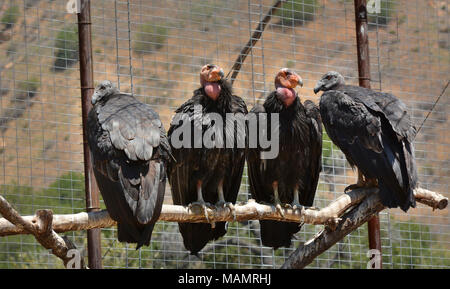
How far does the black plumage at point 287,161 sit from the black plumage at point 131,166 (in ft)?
4.01

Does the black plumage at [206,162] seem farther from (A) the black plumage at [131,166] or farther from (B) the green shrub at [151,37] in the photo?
(B) the green shrub at [151,37]

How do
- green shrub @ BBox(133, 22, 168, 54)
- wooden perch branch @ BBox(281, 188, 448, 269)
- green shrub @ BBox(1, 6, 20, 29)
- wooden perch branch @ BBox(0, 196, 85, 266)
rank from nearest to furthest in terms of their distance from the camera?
wooden perch branch @ BBox(0, 196, 85, 266), wooden perch branch @ BBox(281, 188, 448, 269), green shrub @ BBox(1, 6, 20, 29), green shrub @ BBox(133, 22, 168, 54)

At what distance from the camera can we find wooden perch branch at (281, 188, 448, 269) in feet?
21.9

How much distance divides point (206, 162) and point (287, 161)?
77 centimetres

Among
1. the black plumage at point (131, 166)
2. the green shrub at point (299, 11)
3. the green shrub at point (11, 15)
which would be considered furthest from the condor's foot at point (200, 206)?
the green shrub at point (11, 15)

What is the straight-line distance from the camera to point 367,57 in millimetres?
7953

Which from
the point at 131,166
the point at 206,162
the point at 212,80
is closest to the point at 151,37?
the point at 212,80

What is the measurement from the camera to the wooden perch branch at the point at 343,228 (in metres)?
6.68

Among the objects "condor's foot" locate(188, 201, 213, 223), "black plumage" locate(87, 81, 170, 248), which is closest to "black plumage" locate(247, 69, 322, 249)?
"condor's foot" locate(188, 201, 213, 223)

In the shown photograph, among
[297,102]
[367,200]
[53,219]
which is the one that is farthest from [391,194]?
[53,219]

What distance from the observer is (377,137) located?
7.01 metres

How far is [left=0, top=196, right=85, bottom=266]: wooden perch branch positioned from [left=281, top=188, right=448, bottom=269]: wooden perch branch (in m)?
1.86

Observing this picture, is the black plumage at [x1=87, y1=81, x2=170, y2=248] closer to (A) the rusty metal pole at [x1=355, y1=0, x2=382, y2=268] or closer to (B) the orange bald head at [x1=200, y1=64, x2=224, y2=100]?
(B) the orange bald head at [x1=200, y1=64, x2=224, y2=100]

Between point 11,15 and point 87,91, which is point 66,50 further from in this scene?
point 11,15
